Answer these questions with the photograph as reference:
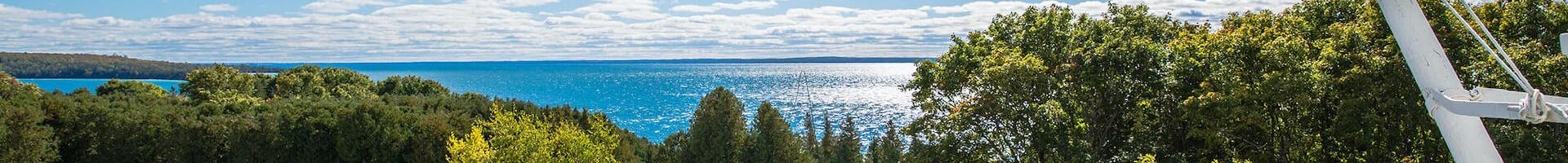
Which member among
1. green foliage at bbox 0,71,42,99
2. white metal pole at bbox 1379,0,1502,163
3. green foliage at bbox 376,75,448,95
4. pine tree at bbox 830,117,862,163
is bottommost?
pine tree at bbox 830,117,862,163

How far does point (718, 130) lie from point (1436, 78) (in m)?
26.6

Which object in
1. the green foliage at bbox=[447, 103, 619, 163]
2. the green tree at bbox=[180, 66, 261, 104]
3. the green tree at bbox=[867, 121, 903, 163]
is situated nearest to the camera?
the green foliage at bbox=[447, 103, 619, 163]

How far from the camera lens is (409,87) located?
223ft

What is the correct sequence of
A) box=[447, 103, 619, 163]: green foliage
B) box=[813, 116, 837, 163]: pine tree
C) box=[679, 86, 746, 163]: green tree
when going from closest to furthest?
box=[447, 103, 619, 163]: green foliage
box=[679, 86, 746, 163]: green tree
box=[813, 116, 837, 163]: pine tree

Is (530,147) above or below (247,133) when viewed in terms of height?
above

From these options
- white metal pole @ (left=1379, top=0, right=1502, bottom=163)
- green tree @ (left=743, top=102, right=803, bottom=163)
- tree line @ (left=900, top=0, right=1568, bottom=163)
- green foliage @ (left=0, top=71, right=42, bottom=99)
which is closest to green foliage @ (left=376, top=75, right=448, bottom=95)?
green foliage @ (left=0, top=71, right=42, bottom=99)

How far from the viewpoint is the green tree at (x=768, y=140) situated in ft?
105

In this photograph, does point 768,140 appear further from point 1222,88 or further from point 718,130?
point 1222,88

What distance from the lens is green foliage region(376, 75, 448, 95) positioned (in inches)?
2662

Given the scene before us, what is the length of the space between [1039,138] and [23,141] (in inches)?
1164

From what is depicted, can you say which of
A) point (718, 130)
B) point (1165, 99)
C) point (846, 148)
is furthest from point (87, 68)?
point (1165, 99)

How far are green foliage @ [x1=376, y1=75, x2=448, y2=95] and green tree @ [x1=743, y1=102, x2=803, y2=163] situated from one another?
40693 mm

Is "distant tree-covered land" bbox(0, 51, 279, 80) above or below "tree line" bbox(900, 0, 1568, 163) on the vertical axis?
below

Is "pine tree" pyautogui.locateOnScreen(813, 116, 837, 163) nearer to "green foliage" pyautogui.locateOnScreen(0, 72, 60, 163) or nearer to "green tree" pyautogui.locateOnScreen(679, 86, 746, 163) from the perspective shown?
"green tree" pyautogui.locateOnScreen(679, 86, 746, 163)
